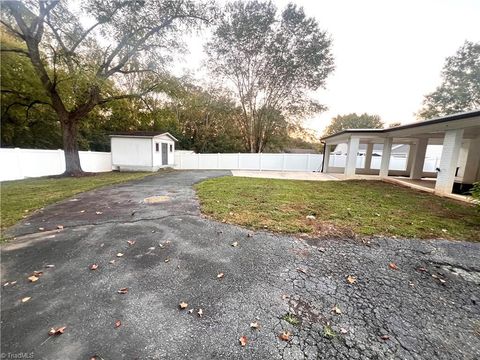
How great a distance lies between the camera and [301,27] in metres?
16.4

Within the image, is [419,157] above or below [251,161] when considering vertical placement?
above

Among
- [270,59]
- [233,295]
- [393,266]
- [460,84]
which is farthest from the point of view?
[460,84]

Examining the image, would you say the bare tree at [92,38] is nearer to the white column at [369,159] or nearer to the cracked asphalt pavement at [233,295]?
the cracked asphalt pavement at [233,295]

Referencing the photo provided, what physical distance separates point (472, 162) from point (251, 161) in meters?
13.8

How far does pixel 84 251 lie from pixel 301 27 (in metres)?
19.7

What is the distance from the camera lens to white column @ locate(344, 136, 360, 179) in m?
12.3

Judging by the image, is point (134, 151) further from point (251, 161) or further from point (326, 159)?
point (326, 159)

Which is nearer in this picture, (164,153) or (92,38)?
(92,38)

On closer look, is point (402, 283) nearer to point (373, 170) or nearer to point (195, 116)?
point (373, 170)

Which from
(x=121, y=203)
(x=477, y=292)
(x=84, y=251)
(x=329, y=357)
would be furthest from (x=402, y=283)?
(x=121, y=203)

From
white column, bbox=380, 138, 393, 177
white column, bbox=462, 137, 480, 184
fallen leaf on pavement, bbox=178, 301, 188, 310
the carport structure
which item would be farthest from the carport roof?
fallen leaf on pavement, bbox=178, 301, 188, 310

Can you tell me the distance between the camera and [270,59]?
58.0 ft

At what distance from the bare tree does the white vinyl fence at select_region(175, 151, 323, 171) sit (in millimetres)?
7892

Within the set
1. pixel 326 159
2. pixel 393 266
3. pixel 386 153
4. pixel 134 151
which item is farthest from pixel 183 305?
pixel 326 159
